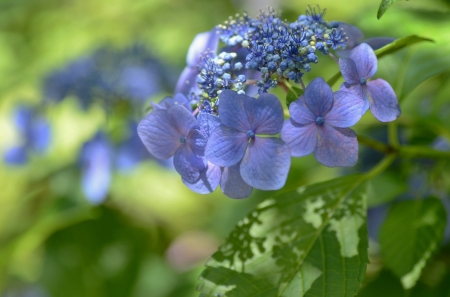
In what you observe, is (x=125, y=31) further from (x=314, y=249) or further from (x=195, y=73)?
(x=314, y=249)

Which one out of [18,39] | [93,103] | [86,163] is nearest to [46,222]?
[86,163]

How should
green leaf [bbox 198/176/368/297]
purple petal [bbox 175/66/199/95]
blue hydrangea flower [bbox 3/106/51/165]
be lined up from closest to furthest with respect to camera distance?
green leaf [bbox 198/176/368/297], purple petal [bbox 175/66/199/95], blue hydrangea flower [bbox 3/106/51/165]

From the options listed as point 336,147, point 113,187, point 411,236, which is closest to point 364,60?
point 336,147

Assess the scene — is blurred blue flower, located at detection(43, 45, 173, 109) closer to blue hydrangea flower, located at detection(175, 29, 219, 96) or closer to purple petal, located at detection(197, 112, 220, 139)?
blue hydrangea flower, located at detection(175, 29, 219, 96)

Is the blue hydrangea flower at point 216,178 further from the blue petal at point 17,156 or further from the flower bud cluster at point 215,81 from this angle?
the blue petal at point 17,156

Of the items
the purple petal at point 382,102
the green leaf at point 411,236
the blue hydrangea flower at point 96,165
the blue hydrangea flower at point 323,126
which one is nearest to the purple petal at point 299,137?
the blue hydrangea flower at point 323,126

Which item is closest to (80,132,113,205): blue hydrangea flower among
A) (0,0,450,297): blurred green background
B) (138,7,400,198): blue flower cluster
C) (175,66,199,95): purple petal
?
(0,0,450,297): blurred green background

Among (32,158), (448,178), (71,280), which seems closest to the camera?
(448,178)
